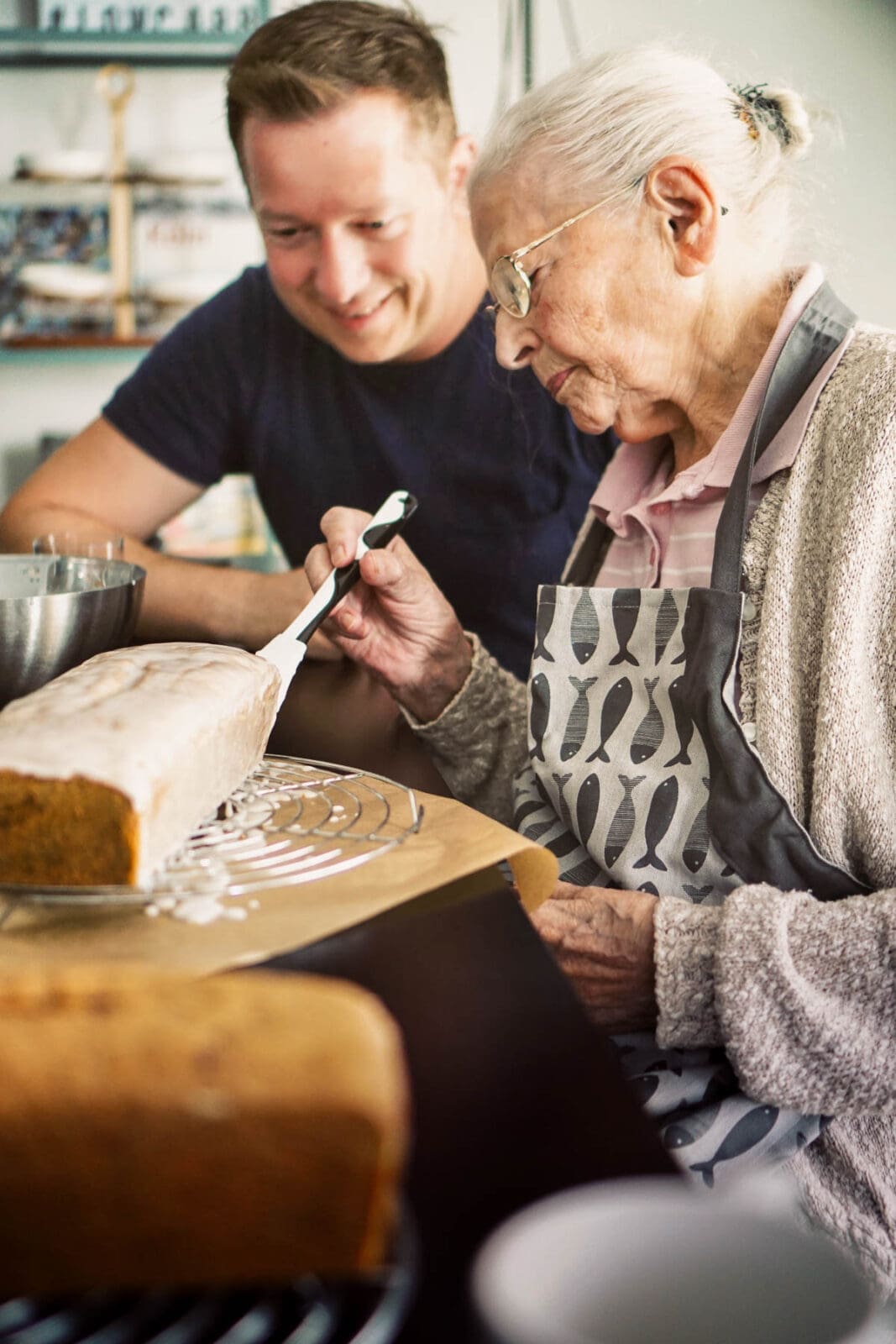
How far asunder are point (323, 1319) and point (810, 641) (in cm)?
81

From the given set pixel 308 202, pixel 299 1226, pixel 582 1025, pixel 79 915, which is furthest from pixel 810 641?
pixel 308 202

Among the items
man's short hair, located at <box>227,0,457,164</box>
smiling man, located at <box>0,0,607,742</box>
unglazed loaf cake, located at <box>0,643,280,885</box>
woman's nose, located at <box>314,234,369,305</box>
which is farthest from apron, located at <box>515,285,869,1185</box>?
man's short hair, located at <box>227,0,457,164</box>

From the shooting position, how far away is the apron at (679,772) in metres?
1.00

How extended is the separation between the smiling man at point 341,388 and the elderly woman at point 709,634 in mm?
453

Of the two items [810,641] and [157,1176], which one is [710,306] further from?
[157,1176]

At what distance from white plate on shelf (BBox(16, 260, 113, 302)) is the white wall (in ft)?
0.57

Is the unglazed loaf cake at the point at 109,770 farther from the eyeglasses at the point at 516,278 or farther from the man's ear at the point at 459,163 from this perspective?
the man's ear at the point at 459,163

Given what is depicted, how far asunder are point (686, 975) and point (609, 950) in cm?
7

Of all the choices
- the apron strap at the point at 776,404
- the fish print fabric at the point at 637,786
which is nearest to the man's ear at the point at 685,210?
the apron strap at the point at 776,404

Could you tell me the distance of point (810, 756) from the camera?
1087 mm

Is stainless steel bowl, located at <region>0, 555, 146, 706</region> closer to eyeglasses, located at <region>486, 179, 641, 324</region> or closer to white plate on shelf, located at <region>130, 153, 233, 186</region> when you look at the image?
eyeglasses, located at <region>486, 179, 641, 324</region>

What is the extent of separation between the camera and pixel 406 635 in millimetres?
1482

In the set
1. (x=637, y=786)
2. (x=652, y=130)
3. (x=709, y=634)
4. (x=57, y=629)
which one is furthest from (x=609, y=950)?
(x=652, y=130)

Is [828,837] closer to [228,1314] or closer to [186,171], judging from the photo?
[228,1314]
